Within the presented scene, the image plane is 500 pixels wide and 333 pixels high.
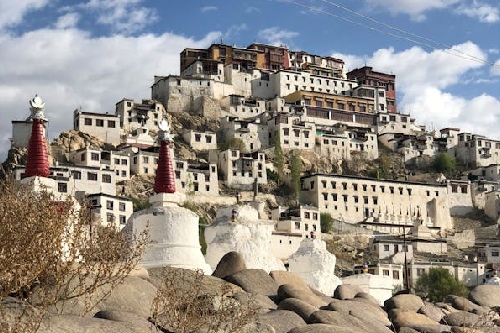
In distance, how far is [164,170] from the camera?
2944cm

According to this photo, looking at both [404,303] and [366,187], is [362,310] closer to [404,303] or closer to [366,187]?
[404,303]

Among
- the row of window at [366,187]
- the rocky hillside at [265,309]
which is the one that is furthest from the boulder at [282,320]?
the row of window at [366,187]

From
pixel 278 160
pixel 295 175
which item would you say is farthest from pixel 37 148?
pixel 278 160

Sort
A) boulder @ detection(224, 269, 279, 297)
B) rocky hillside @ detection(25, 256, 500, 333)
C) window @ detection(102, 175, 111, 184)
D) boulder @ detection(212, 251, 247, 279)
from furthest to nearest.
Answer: window @ detection(102, 175, 111, 184), boulder @ detection(212, 251, 247, 279), boulder @ detection(224, 269, 279, 297), rocky hillside @ detection(25, 256, 500, 333)

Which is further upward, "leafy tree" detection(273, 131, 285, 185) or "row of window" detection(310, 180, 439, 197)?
"leafy tree" detection(273, 131, 285, 185)

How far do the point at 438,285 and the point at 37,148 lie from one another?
145 ft

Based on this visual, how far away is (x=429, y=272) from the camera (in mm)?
70500

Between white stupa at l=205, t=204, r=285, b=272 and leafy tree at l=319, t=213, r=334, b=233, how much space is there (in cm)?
4952

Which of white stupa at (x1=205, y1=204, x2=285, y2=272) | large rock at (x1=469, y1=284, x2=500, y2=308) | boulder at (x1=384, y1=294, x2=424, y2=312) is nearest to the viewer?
boulder at (x1=384, y1=294, x2=424, y2=312)

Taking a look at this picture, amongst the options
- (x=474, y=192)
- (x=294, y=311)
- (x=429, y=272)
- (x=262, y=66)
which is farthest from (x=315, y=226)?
(x=294, y=311)

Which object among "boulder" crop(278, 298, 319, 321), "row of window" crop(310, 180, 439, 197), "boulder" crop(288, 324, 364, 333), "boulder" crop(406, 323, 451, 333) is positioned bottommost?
"boulder" crop(406, 323, 451, 333)

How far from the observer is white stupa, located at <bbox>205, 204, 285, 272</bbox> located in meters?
33.4

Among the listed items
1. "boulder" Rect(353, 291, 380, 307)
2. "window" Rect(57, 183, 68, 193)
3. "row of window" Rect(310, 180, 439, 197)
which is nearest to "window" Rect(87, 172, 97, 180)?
"window" Rect(57, 183, 68, 193)

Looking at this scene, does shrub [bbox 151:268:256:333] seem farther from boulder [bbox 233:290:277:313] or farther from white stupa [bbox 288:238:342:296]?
white stupa [bbox 288:238:342:296]
